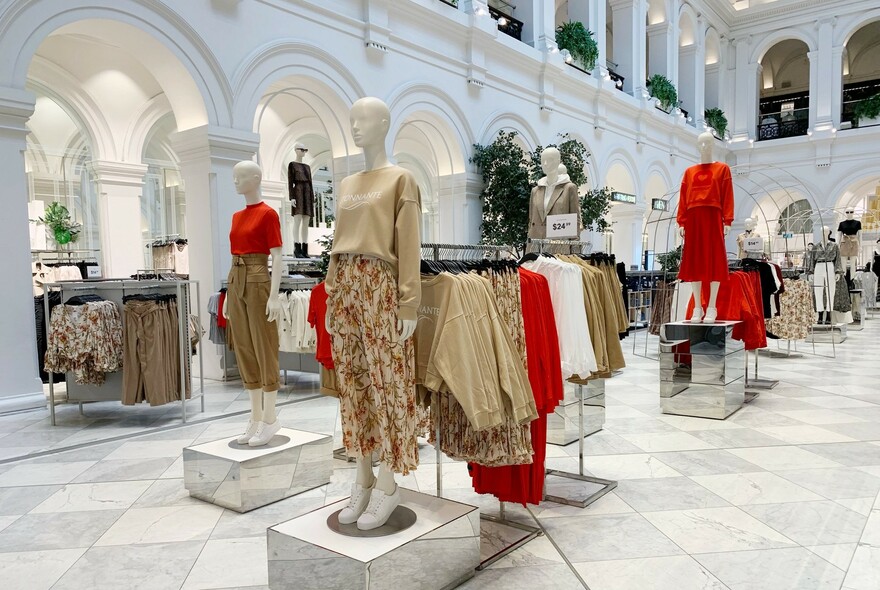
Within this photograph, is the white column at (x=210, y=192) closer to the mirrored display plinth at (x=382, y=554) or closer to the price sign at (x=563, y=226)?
the price sign at (x=563, y=226)

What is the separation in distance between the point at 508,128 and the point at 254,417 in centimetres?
936

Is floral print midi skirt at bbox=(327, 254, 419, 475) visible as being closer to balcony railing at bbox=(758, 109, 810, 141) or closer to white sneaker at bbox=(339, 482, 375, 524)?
white sneaker at bbox=(339, 482, 375, 524)

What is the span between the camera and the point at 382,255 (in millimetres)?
2291

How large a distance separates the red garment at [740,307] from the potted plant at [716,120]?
687 inches

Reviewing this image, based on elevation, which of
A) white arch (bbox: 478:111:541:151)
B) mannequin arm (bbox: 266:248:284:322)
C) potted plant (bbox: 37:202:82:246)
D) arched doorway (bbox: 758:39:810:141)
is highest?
arched doorway (bbox: 758:39:810:141)

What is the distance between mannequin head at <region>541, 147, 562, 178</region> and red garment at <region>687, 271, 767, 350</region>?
1835mm

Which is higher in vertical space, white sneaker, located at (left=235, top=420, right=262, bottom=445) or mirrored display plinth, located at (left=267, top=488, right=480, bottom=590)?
white sneaker, located at (left=235, top=420, right=262, bottom=445)

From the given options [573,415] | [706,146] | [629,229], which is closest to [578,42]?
[629,229]

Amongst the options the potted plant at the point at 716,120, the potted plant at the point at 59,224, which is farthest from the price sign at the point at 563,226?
the potted plant at the point at 716,120

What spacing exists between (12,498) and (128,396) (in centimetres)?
147

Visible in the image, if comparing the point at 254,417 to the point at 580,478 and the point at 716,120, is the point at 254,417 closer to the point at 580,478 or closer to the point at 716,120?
the point at 580,478

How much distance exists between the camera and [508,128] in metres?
11.7

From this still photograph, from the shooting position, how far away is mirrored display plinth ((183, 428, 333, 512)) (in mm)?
3291

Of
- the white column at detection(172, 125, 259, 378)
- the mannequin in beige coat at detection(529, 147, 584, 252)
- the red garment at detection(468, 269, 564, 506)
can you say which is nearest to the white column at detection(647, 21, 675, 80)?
the mannequin in beige coat at detection(529, 147, 584, 252)
